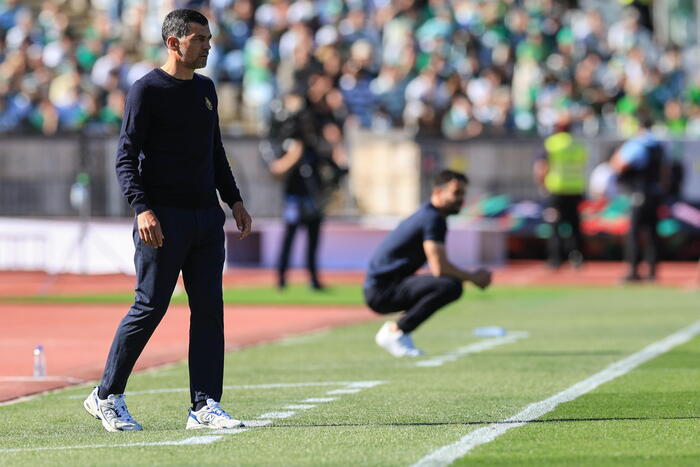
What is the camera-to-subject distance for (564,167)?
25719mm

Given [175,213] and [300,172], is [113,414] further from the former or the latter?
[300,172]

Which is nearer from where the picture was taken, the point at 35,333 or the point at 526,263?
the point at 35,333

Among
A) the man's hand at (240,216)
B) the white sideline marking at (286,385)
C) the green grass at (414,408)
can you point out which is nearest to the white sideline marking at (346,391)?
the green grass at (414,408)

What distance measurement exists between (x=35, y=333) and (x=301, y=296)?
19.1ft

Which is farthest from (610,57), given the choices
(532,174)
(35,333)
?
(35,333)

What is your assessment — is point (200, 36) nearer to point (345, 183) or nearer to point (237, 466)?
point (237, 466)

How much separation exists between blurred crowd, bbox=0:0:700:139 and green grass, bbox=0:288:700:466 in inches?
529

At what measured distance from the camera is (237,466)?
6844 millimetres

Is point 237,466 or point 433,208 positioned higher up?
point 433,208

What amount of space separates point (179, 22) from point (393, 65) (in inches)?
848

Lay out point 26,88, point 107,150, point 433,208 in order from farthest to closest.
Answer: point 26,88, point 107,150, point 433,208

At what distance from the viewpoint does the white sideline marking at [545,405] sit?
7.12 meters

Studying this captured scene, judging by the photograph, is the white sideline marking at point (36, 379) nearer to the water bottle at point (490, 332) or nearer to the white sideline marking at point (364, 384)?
the white sideline marking at point (364, 384)

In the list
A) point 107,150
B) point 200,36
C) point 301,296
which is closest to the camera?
point 200,36
